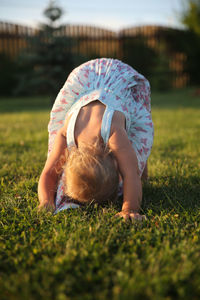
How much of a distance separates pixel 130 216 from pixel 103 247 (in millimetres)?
367

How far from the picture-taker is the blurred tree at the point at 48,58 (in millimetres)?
11195

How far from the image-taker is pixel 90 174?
1809 millimetres

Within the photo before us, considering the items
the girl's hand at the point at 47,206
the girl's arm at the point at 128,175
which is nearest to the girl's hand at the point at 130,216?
the girl's arm at the point at 128,175

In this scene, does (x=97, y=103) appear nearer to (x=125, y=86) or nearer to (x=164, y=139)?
(x=125, y=86)

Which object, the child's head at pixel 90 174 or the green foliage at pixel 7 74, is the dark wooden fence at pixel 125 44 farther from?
the child's head at pixel 90 174

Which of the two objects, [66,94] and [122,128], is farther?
[66,94]

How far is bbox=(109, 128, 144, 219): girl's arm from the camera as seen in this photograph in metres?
1.90

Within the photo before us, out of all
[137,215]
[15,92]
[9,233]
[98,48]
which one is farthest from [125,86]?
[98,48]

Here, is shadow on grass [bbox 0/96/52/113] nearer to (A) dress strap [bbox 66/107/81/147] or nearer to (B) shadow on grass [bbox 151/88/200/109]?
(B) shadow on grass [bbox 151/88/200/109]

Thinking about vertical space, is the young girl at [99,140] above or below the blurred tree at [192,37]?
below

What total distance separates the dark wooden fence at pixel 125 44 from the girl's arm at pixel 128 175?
1030cm

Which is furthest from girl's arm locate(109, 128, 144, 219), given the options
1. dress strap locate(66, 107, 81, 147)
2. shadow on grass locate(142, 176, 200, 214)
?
dress strap locate(66, 107, 81, 147)

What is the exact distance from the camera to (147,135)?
8.13 ft

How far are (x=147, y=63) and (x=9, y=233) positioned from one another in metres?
12.6
